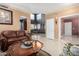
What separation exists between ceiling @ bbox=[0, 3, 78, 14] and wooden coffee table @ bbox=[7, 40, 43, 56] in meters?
0.74

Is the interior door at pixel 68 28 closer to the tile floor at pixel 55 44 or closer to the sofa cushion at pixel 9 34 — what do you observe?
the tile floor at pixel 55 44

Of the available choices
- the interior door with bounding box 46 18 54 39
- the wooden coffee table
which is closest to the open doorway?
the interior door with bounding box 46 18 54 39

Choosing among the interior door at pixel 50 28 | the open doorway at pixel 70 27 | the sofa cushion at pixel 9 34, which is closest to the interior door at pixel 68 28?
the open doorway at pixel 70 27

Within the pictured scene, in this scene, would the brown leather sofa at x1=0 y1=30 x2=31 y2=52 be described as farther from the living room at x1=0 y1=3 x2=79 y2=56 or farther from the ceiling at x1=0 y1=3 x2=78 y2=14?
the ceiling at x1=0 y1=3 x2=78 y2=14

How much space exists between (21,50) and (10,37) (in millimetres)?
374

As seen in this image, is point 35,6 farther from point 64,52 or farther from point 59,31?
point 64,52

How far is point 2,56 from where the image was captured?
7.48 feet

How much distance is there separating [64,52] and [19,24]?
3.87 ft

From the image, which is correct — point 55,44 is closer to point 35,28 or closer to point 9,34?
point 35,28

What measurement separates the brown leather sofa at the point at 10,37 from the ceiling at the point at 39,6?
54 centimetres

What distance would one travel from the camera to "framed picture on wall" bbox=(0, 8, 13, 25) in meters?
2.22

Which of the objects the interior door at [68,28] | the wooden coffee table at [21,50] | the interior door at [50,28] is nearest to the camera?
the wooden coffee table at [21,50]


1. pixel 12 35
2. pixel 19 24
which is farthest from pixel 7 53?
pixel 19 24

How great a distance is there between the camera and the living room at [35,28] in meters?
2.20
